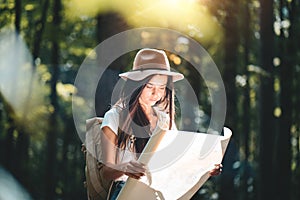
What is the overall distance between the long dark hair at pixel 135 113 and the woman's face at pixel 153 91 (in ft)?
Result: 0.07

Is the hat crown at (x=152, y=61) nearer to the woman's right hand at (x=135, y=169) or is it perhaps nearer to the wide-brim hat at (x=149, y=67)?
the wide-brim hat at (x=149, y=67)

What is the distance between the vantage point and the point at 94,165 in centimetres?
425

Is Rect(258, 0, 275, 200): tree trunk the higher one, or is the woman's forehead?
the woman's forehead

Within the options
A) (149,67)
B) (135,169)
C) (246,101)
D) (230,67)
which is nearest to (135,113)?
(149,67)

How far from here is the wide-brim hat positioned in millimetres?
4426

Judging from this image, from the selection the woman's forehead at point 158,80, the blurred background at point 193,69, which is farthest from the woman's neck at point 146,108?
the blurred background at point 193,69

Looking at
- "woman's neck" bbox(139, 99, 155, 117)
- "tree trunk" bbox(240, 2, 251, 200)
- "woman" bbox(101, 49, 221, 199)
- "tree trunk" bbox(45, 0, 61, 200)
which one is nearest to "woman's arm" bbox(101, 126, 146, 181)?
"woman" bbox(101, 49, 221, 199)

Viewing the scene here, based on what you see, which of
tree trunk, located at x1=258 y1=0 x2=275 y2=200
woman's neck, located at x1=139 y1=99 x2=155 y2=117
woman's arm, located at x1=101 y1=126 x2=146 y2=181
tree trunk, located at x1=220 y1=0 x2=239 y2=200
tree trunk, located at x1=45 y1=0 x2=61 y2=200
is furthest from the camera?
tree trunk, located at x1=45 y1=0 x2=61 y2=200

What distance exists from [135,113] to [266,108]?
357 inches

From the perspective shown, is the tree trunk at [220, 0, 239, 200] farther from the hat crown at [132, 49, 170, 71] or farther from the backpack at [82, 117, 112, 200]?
the backpack at [82, 117, 112, 200]

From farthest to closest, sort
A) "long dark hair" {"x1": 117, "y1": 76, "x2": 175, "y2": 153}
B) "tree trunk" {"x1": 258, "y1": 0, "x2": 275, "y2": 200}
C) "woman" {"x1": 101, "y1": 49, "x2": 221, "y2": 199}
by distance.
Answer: "tree trunk" {"x1": 258, "y1": 0, "x2": 275, "y2": 200}
"long dark hair" {"x1": 117, "y1": 76, "x2": 175, "y2": 153}
"woman" {"x1": 101, "y1": 49, "x2": 221, "y2": 199}

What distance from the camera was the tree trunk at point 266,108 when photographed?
12.9 meters

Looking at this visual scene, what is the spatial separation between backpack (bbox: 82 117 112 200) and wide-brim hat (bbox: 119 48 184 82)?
0.36 meters

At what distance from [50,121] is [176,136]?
13950 millimetres
